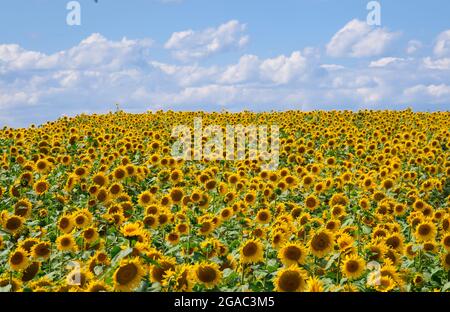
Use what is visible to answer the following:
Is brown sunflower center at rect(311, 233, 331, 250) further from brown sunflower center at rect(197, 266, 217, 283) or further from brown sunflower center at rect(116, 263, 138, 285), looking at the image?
brown sunflower center at rect(116, 263, 138, 285)

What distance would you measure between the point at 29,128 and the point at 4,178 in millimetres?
11528

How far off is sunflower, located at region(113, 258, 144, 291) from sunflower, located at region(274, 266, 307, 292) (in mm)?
1199

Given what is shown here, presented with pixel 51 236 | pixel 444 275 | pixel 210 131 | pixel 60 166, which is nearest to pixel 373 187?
pixel 444 275

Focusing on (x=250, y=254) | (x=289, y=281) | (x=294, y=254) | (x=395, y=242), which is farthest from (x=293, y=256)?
(x=395, y=242)

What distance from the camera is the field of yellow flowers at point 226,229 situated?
5.03m

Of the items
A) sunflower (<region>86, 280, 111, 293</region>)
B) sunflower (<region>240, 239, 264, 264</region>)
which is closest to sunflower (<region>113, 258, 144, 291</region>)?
sunflower (<region>86, 280, 111, 293</region>)

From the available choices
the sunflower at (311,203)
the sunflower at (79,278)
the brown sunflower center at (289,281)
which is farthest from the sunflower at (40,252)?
the sunflower at (311,203)

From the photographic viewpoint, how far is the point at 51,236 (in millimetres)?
8336

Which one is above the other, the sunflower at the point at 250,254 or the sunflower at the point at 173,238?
the sunflower at the point at 250,254

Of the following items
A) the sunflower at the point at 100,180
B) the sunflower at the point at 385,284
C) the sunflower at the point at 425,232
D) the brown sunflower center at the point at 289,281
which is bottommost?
the sunflower at the point at 385,284

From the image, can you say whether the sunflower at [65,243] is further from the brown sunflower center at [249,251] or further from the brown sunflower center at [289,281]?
the brown sunflower center at [289,281]

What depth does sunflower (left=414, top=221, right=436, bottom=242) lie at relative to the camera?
7156 mm

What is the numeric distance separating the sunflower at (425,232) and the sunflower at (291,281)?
2955 mm

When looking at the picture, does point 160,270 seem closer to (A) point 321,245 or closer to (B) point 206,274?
(B) point 206,274
